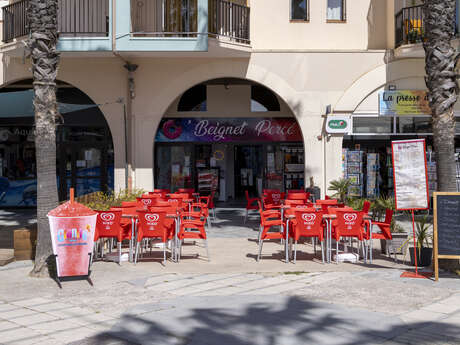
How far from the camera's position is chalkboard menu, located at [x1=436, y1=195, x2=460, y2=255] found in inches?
351

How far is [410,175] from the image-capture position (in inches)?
368

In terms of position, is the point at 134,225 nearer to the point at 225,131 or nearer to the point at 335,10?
the point at 225,131

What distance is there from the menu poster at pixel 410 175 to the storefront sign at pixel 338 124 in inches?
317

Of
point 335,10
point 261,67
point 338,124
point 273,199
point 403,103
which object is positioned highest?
point 335,10

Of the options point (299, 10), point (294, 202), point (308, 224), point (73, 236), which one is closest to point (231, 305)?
point (73, 236)

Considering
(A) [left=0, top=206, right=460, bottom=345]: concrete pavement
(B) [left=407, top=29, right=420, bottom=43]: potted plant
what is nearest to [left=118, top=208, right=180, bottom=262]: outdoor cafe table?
(A) [left=0, top=206, right=460, bottom=345]: concrete pavement

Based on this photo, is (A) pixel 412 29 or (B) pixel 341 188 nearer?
(B) pixel 341 188

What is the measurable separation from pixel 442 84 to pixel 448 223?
98.7 inches

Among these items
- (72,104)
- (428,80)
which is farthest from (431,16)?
(72,104)

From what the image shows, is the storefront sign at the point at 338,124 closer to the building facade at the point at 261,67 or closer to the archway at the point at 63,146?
the building facade at the point at 261,67

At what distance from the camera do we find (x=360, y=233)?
1027 cm

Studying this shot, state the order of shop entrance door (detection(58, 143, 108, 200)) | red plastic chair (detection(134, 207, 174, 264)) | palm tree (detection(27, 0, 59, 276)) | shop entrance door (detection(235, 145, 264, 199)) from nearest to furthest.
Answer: palm tree (detection(27, 0, 59, 276)), red plastic chair (detection(134, 207, 174, 264)), shop entrance door (detection(58, 143, 108, 200)), shop entrance door (detection(235, 145, 264, 199))

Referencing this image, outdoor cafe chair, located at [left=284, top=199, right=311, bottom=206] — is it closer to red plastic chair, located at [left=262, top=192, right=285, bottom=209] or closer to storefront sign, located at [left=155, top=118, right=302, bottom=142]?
red plastic chair, located at [left=262, top=192, right=285, bottom=209]

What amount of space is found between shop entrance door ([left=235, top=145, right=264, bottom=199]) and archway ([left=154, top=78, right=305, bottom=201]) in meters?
0.62
